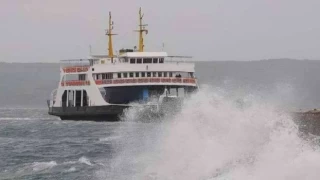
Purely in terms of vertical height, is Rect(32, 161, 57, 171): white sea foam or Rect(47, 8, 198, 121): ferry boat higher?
Rect(47, 8, 198, 121): ferry boat

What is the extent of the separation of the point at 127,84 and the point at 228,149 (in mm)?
47944

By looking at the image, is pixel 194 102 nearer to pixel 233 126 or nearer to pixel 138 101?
pixel 233 126

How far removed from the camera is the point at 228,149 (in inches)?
1137

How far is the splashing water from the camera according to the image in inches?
993

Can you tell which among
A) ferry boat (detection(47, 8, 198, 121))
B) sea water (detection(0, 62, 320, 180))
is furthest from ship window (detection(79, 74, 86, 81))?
sea water (detection(0, 62, 320, 180))

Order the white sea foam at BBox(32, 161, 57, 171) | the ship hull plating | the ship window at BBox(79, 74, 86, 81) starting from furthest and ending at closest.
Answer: the ship window at BBox(79, 74, 86, 81)
the ship hull plating
the white sea foam at BBox(32, 161, 57, 171)

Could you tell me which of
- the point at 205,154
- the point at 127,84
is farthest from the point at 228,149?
the point at 127,84

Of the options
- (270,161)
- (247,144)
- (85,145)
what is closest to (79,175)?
(247,144)

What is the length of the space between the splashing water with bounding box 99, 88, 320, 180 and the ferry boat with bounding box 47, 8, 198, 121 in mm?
Result: 39496

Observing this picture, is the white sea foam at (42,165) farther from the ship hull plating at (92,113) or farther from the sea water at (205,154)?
the ship hull plating at (92,113)

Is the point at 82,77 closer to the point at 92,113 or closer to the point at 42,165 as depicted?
the point at 92,113

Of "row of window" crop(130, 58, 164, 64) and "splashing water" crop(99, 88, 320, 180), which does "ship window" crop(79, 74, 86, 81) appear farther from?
"splashing water" crop(99, 88, 320, 180)

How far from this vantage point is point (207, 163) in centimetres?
2864

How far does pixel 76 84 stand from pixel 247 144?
5441 centimetres
